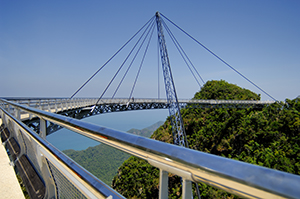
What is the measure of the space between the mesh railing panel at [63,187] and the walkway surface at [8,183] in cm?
56

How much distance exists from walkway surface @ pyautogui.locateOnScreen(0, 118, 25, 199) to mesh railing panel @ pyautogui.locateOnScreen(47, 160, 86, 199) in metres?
0.56

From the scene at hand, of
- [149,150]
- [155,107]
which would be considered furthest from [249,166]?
[155,107]

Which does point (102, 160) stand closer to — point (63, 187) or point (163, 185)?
point (63, 187)

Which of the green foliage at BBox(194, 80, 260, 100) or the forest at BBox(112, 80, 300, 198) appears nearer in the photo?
the forest at BBox(112, 80, 300, 198)

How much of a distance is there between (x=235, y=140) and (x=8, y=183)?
40.3 m

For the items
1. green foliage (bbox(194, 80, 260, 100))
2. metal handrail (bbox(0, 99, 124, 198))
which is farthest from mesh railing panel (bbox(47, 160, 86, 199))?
green foliage (bbox(194, 80, 260, 100))

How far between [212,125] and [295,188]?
4514cm

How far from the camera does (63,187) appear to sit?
1542 mm

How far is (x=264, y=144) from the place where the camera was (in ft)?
104

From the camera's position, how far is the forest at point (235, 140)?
2669cm

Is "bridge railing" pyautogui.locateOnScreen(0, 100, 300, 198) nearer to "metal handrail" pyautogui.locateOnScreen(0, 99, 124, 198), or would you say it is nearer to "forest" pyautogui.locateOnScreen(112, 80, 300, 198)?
"metal handrail" pyautogui.locateOnScreen(0, 99, 124, 198)

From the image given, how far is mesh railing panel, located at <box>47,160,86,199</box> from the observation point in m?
1.31

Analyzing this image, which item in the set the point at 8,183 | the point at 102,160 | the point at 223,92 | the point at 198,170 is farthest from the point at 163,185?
the point at 102,160

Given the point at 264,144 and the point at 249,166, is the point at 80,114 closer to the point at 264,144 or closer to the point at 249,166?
the point at 249,166
